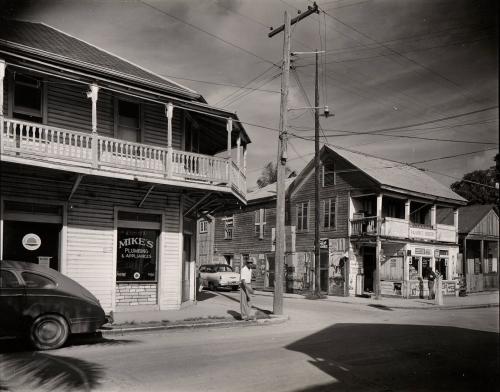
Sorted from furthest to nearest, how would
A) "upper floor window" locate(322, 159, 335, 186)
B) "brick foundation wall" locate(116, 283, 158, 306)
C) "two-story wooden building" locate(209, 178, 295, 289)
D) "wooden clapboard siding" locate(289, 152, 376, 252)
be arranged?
"two-story wooden building" locate(209, 178, 295, 289) < "upper floor window" locate(322, 159, 335, 186) < "wooden clapboard siding" locate(289, 152, 376, 252) < "brick foundation wall" locate(116, 283, 158, 306)

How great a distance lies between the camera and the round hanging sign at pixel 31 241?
544 inches

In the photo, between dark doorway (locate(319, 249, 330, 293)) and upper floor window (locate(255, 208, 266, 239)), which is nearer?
dark doorway (locate(319, 249, 330, 293))

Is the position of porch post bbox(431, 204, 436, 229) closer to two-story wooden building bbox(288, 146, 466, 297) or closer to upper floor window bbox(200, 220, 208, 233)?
two-story wooden building bbox(288, 146, 466, 297)

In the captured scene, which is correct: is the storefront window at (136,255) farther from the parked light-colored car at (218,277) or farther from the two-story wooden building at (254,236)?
the two-story wooden building at (254,236)

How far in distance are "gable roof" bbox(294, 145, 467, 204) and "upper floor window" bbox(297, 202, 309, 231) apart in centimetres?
164

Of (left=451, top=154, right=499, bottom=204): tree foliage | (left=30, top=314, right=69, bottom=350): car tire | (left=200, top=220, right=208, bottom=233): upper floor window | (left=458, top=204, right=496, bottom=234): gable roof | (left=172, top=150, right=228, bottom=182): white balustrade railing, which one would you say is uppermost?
(left=451, top=154, right=499, bottom=204): tree foliage

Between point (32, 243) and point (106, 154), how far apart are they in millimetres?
3260

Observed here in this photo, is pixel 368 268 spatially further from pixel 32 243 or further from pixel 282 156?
pixel 32 243

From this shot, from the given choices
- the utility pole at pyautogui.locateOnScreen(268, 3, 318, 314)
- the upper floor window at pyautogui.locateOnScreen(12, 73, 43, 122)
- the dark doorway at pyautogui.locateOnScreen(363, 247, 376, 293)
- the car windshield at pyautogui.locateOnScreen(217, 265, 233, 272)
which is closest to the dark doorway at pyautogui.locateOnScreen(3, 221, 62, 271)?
the upper floor window at pyautogui.locateOnScreen(12, 73, 43, 122)

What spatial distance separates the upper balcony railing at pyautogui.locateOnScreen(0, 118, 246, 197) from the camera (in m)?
12.7

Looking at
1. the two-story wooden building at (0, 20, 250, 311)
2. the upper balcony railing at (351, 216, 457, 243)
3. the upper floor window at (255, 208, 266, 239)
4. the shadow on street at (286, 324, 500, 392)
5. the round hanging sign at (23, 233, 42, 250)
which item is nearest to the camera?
the shadow on street at (286, 324, 500, 392)

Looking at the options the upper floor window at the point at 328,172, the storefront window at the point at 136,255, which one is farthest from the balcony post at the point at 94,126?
the upper floor window at the point at 328,172

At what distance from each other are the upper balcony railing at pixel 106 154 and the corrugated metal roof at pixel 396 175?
43.4 ft

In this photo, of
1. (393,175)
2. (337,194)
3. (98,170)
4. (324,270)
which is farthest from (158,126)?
(393,175)
